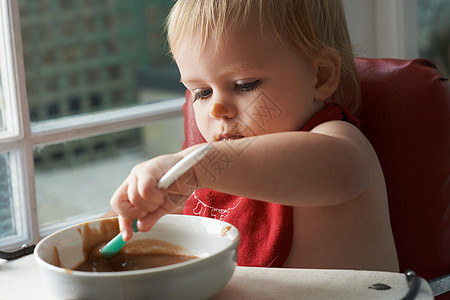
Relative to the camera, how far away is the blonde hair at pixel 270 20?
3.44 ft

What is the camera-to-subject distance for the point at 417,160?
1191 millimetres

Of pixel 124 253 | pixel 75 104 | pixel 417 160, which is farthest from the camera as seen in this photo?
pixel 75 104

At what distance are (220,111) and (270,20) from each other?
175 millimetres

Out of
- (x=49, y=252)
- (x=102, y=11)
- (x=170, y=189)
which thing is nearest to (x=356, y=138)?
(x=170, y=189)

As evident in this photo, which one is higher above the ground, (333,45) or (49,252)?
(333,45)

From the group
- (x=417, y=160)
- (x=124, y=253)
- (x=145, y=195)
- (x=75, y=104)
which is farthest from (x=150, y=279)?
(x=75, y=104)

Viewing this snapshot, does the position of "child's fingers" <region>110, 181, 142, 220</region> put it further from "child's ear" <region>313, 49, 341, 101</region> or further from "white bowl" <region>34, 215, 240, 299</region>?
"child's ear" <region>313, 49, 341, 101</region>

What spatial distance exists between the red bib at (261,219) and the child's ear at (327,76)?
1.0 inches

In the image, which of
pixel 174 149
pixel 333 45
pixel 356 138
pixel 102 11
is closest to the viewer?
pixel 356 138

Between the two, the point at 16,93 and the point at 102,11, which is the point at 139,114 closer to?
the point at 16,93

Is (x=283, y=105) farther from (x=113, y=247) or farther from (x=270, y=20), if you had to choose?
(x=113, y=247)

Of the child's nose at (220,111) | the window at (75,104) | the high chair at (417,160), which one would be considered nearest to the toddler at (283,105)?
the child's nose at (220,111)

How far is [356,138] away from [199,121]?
0.31m

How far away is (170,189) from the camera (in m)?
0.81
